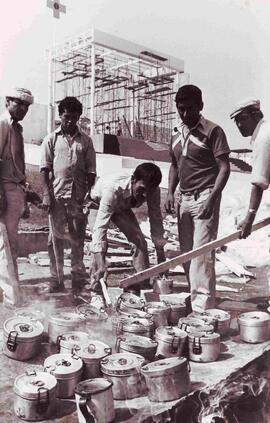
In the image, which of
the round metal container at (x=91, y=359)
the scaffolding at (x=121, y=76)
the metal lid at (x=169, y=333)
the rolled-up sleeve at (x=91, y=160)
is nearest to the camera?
the round metal container at (x=91, y=359)

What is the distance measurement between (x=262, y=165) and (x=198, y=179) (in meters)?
0.68

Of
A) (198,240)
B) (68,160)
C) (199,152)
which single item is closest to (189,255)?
(198,240)

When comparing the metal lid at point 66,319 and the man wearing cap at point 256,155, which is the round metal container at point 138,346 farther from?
the man wearing cap at point 256,155

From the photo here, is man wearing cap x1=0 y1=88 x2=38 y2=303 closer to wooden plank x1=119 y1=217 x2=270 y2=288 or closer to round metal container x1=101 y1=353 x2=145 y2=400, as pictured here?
wooden plank x1=119 y1=217 x2=270 y2=288

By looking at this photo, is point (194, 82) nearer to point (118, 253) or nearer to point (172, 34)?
point (172, 34)

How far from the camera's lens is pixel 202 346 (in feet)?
10.7

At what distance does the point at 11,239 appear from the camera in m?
4.01

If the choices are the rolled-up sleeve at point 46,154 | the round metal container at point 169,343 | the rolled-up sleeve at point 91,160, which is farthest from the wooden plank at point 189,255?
the rolled-up sleeve at point 46,154

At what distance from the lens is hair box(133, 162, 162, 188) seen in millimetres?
4277

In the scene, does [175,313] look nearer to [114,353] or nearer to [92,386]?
[114,353]

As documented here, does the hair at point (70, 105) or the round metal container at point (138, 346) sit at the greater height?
the hair at point (70, 105)

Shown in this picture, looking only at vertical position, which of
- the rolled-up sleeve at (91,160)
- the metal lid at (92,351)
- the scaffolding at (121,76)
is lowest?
the metal lid at (92,351)

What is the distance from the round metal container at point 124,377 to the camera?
2.68 metres

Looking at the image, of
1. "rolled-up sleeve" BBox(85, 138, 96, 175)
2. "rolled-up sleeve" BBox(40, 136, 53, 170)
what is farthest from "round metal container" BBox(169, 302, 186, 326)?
"rolled-up sleeve" BBox(40, 136, 53, 170)
